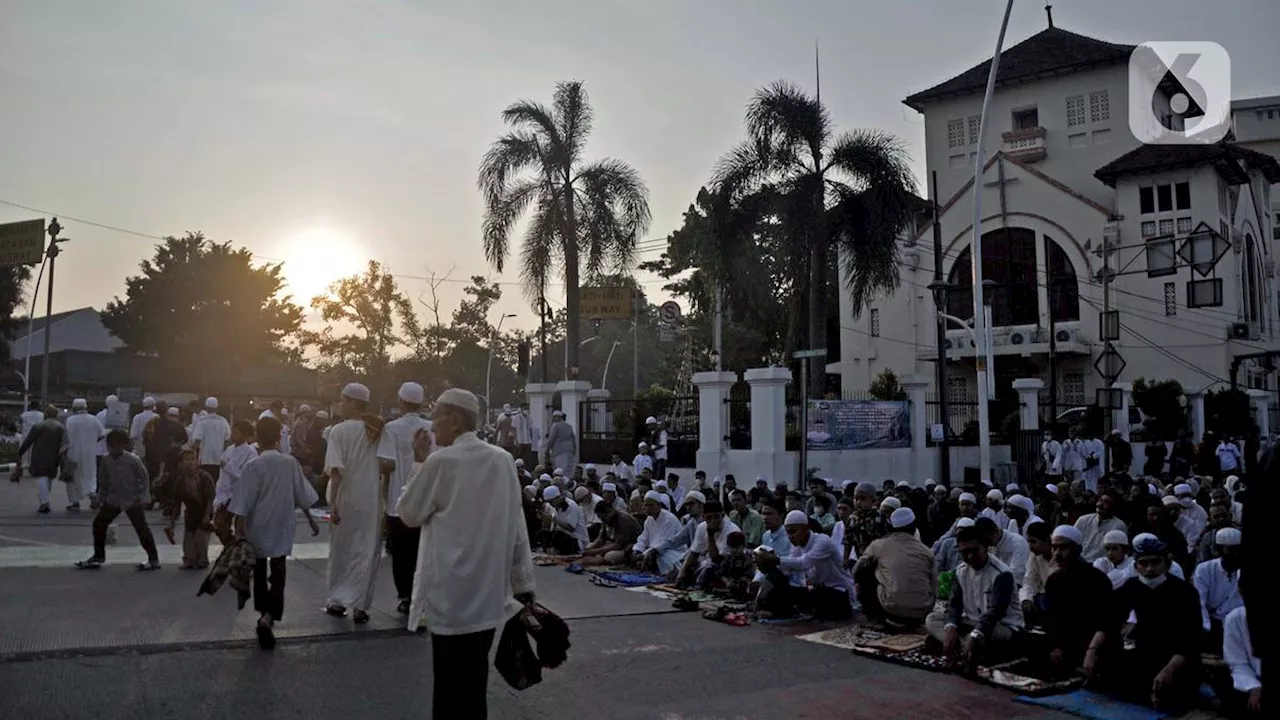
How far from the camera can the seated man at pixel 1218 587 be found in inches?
298

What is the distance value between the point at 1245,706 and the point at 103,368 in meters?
54.3

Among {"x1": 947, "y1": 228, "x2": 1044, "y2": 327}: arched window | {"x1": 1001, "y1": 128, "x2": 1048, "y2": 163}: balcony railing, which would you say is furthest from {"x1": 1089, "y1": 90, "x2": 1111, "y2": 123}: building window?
{"x1": 947, "y1": 228, "x2": 1044, "y2": 327}: arched window

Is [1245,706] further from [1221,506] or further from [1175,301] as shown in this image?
[1175,301]

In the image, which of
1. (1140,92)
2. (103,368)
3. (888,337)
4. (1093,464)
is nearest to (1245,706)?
(1093,464)

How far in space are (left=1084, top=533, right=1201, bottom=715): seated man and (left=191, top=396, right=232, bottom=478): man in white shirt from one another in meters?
11.5

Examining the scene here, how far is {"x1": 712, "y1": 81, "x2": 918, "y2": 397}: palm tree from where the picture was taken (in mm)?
23000

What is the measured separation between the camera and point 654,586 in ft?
37.6

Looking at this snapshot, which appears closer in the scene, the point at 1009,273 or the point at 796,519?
the point at 796,519

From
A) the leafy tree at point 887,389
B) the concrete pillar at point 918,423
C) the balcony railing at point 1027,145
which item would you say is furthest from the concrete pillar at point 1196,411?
the concrete pillar at point 918,423

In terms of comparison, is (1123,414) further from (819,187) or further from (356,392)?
(356,392)

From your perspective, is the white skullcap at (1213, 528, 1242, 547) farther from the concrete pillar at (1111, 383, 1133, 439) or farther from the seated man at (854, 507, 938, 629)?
the concrete pillar at (1111, 383, 1133, 439)

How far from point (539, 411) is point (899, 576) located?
18.0m

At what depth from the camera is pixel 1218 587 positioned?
7617mm

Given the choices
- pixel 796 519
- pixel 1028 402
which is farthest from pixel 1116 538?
pixel 1028 402
